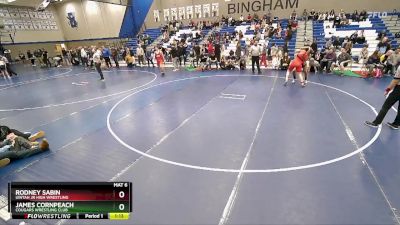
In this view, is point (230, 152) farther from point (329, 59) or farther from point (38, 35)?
point (38, 35)

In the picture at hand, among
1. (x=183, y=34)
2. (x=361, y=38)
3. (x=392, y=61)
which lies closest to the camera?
Result: (x=392, y=61)

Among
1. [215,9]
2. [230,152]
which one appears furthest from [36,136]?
[215,9]

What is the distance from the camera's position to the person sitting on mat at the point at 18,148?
5.32 meters

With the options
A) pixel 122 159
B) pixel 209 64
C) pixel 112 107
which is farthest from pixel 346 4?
pixel 122 159

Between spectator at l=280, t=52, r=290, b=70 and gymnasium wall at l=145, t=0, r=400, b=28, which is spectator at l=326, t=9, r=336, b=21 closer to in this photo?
gymnasium wall at l=145, t=0, r=400, b=28

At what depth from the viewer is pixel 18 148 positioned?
18.3ft

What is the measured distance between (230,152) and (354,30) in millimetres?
18079

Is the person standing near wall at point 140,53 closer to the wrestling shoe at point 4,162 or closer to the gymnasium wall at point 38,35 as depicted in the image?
the wrestling shoe at point 4,162

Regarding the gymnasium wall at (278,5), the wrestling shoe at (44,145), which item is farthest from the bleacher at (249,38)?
the wrestling shoe at (44,145)

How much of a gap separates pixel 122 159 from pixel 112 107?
157 inches

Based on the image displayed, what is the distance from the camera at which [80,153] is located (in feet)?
18.4

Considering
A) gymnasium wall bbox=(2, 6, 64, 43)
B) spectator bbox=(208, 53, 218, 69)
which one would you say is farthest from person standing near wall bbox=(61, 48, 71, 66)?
spectator bbox=(208, 53, 218, 69)
